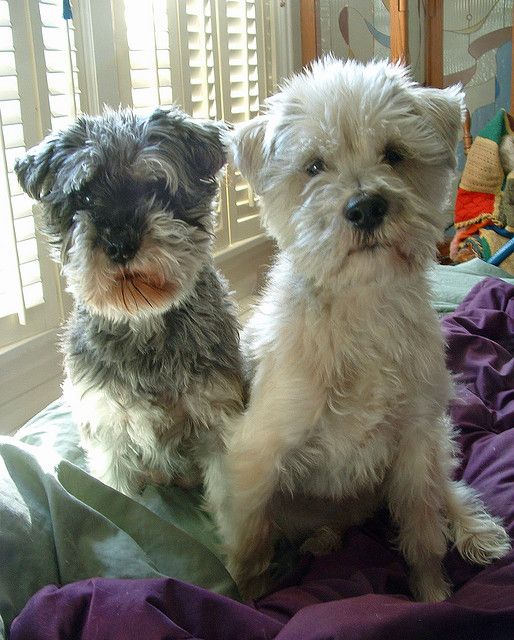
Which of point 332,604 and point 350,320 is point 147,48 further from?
point 332,604

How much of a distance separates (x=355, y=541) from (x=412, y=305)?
0.56 meters

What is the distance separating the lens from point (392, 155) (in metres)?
1.33

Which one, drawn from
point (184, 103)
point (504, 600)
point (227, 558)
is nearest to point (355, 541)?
point (227, 558)

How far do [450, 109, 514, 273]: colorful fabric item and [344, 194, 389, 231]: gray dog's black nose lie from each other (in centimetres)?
277

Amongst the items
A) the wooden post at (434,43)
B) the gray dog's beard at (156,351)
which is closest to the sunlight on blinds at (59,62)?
the gray dog's beard at (156,351)

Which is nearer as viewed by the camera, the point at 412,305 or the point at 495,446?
the point at 412,305

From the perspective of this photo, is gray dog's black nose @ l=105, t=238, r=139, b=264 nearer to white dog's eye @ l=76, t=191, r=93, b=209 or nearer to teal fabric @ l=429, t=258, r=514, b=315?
white dog's eye @ l=76, t=191, r=93, b=209

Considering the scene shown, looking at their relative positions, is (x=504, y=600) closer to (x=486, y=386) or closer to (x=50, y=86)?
(x=486, y=386)

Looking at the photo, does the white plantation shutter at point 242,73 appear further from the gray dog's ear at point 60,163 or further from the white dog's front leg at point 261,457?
the white dog's front leg at point 261,457

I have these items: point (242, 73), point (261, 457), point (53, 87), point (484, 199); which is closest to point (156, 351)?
point (261, 457)

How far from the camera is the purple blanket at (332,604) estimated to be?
1.11 meters

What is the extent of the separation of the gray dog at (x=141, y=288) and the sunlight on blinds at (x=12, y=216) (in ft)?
1.48

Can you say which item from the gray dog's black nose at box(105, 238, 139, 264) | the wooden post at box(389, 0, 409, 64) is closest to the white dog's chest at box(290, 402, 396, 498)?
the gray dog's black nose at box(105, 238, 139, 264)

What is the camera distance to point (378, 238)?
1200 mm
